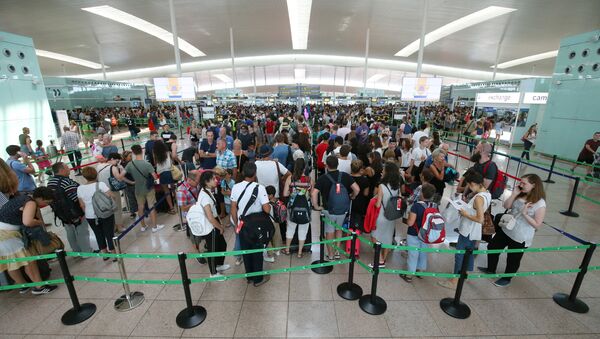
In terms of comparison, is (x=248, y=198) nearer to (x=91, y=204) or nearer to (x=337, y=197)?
(x=337, y=197)

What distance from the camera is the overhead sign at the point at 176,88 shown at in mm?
→ 9874

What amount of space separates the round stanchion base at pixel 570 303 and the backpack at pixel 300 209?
337 centimetres

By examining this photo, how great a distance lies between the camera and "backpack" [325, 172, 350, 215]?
3.78 metres

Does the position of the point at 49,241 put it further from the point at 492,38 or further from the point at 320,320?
the point at 492,38

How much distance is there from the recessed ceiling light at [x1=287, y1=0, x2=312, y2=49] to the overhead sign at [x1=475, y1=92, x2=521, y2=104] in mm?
11770

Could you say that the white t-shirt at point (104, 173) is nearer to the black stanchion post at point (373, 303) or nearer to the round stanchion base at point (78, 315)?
the round stanchion base at point (78, 315)

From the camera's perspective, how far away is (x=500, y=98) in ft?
48.5

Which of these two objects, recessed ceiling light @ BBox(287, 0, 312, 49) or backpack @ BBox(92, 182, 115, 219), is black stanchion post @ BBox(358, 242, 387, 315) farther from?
recessed ceiling light @ BBox(287, 0, 312, 49)

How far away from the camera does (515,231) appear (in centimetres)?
338

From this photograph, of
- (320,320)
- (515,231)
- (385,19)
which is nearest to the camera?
(320,320)

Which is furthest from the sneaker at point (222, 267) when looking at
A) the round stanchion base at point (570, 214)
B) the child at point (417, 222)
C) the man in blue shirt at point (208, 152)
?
the round stanchion base at point (570, 214)

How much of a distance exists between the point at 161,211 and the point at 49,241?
9.14ft

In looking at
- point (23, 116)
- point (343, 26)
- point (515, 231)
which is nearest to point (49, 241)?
point (515, 231)

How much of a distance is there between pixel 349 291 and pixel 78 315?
334cm
